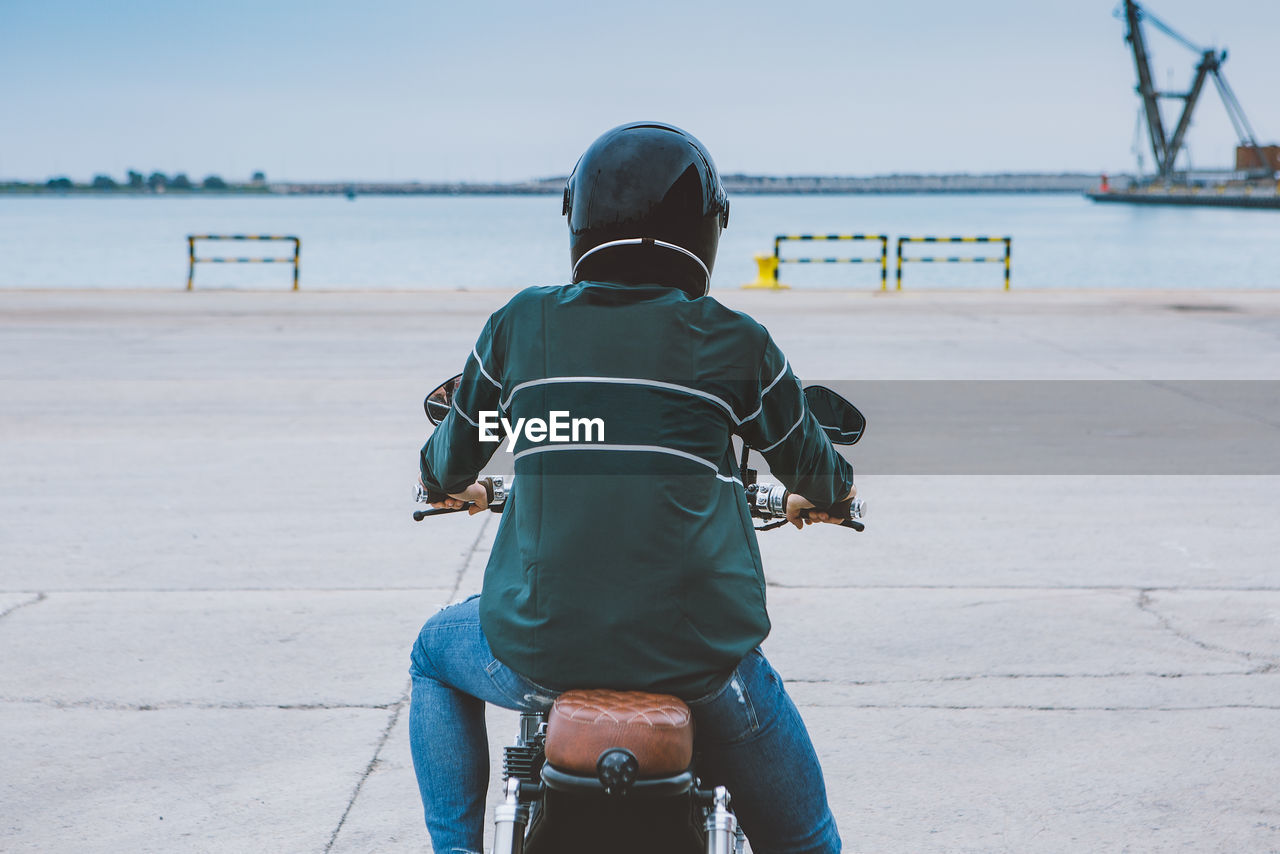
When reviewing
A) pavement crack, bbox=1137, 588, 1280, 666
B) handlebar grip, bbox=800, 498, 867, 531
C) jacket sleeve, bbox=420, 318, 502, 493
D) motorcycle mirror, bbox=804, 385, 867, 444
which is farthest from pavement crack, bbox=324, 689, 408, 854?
pavement crack, bbox=1137, 588, 1280, 666

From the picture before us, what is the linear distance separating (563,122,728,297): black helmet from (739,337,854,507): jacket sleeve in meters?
0.23

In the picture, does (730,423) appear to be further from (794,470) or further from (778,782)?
(778,782)

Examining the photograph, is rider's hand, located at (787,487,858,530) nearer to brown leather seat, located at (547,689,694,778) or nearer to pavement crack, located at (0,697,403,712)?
brown leather seat, located at (547,689,694,778)

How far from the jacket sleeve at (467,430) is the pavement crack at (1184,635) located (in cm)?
367

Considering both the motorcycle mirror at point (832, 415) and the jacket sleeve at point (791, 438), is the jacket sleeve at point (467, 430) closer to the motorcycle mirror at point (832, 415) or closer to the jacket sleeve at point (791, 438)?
the jacket sleeve at point (791, 438)

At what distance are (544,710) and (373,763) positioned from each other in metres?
2.08

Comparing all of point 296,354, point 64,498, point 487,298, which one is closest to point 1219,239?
point 487,298

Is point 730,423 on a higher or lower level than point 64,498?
higher

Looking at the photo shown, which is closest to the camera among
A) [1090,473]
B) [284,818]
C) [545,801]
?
[545,801]

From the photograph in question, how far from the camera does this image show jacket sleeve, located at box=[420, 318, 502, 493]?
2336 millimetres

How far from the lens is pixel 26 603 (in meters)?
5.77

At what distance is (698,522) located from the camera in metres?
2.12

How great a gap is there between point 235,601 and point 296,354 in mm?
9398

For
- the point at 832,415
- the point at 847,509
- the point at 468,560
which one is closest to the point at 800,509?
the point at 847,509
